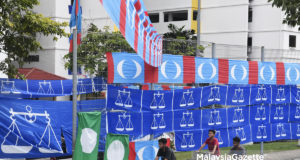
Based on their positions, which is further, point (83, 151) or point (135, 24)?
point (83, 151)

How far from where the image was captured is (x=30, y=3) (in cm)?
1190

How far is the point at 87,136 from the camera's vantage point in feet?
36.4

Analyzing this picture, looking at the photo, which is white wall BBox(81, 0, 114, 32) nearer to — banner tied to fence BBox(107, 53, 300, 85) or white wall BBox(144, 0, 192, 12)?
white wall BBox(144, 0, 192, 12)

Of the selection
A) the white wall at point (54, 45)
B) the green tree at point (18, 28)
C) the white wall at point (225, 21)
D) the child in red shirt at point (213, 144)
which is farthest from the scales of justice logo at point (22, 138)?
the white wall at point (225, 21)

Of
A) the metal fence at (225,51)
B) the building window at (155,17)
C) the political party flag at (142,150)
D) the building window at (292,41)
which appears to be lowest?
the political party flag at (142,150)

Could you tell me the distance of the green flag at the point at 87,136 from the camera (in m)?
10.9

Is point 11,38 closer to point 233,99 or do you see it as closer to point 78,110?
point 78,110

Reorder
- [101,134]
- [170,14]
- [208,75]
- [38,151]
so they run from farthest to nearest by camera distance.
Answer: [170,14] → [208,75] → [101,134] → [38,151]

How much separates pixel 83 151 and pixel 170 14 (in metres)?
35.5

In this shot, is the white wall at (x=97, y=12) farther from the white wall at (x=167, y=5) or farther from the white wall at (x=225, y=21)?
the white wall at (x=225, y=21)

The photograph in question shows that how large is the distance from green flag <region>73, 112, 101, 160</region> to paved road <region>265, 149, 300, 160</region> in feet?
22.7

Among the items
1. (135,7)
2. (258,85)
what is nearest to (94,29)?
(258,85)

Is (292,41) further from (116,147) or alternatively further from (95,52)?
(116,147)

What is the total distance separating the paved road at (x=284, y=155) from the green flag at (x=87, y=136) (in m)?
6.91
